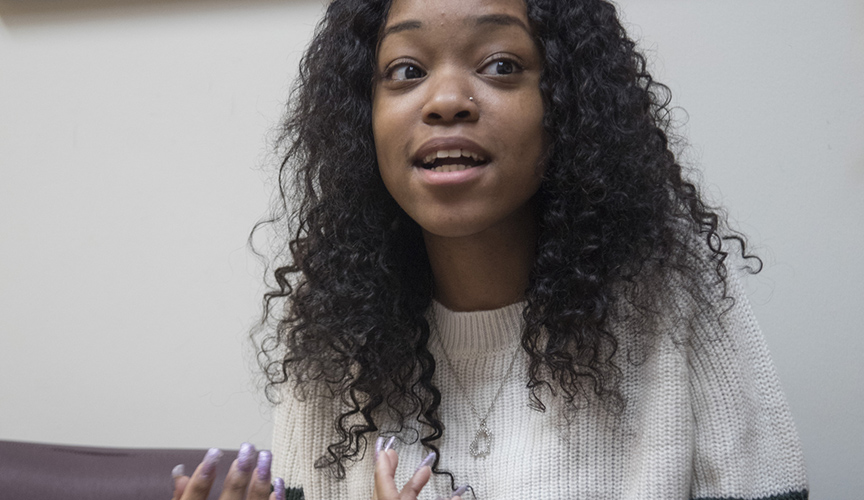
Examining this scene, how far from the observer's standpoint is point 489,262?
1.01 metres

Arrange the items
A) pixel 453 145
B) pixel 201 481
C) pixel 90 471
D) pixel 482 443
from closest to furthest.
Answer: pixel 201 481, pixel 453 145, pixel 482 443, pixel 90 471

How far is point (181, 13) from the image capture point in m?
1.44

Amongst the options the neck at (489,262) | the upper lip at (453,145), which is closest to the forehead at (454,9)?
the upper lip at (453,145)

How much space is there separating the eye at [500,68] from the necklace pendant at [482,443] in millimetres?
433

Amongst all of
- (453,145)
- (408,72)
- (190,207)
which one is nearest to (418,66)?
(408,72)

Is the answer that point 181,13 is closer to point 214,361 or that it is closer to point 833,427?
point 214,361

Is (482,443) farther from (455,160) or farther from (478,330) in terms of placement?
(455,160)

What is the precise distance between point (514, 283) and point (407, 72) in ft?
0.97

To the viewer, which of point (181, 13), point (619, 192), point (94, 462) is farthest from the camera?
point (181, 13)

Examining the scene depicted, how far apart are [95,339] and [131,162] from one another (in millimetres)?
339

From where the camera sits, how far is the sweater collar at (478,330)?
3.36 feet

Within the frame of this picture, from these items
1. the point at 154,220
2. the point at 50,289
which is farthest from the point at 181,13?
the point at 50,289

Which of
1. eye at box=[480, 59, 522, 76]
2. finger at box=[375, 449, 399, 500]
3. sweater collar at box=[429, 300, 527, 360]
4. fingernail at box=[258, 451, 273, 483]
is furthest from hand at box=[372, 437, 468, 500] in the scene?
eye at box=[480, 59, 522, 76]

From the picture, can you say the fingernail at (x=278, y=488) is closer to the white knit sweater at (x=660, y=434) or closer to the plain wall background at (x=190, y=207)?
the white knit sweater at (x=660, y=434)
